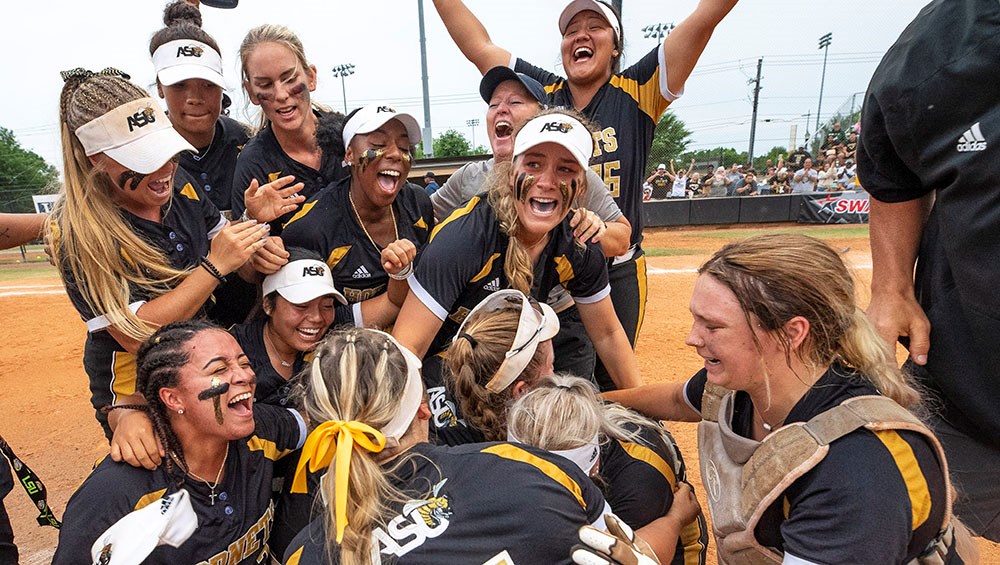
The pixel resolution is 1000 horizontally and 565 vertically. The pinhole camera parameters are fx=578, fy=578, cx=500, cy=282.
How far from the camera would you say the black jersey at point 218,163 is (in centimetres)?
353

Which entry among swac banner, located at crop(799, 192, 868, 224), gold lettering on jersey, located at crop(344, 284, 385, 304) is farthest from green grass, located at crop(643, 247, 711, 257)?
gold lettering on jersey, located at crop(344, 284, 385, 304)

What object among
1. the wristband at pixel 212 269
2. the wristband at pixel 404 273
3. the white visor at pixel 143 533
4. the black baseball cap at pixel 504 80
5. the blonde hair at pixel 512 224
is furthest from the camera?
the black baseball cap at pixel 504 80

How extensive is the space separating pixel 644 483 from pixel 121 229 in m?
2.36

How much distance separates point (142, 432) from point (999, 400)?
302 cm

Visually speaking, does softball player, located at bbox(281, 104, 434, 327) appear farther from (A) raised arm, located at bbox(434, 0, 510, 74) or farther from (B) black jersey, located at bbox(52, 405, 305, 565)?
(A) raised arm, located at bbox(434, 0, 510, 74)

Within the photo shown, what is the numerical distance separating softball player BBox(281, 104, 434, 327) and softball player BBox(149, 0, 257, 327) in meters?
0.55

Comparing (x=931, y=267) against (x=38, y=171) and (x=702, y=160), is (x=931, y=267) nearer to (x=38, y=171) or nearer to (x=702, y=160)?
(x=702, y=160)

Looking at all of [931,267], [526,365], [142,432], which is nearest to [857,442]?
[931,267]

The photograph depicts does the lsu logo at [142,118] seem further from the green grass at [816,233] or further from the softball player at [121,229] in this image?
the green grass at [816,233]

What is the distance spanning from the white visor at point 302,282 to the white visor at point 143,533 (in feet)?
3.21

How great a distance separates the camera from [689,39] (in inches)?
127

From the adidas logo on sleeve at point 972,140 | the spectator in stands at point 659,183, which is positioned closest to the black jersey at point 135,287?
the adidas logo on sleeve at point 972,140

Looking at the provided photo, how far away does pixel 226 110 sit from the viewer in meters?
4.00

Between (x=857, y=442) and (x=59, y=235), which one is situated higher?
(x=59, y=235)
